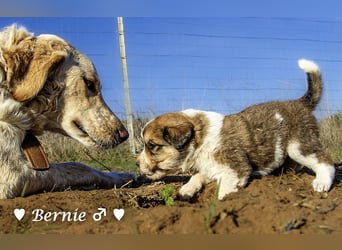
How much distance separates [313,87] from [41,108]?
2.11 metres

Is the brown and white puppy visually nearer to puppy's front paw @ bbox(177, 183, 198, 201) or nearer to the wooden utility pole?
puppy's front paw @ bbox(177, 183, 198, 201)

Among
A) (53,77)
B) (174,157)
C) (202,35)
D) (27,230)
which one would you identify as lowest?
(27,230)

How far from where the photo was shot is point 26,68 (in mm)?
4379

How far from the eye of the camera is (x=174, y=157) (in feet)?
15.1

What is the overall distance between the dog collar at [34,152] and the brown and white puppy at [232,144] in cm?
72

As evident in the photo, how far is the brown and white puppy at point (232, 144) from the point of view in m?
4.49

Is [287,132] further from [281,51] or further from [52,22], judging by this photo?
[52,22]

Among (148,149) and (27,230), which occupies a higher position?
(148,149)

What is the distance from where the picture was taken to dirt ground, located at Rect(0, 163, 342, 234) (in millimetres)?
3441

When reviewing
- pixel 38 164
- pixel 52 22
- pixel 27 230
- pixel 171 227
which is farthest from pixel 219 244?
pixel 52 22

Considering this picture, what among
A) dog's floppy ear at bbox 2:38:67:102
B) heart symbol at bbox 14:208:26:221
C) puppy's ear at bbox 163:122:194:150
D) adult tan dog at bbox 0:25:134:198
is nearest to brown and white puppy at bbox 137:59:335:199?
puppy's ear at bbox 163:122:194:150

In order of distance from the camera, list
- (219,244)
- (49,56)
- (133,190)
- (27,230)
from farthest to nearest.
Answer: (133,190)
(49,56)
(27,230)
(219,244)

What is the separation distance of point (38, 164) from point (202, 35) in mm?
1568

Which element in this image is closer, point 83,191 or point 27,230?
point 27,230
